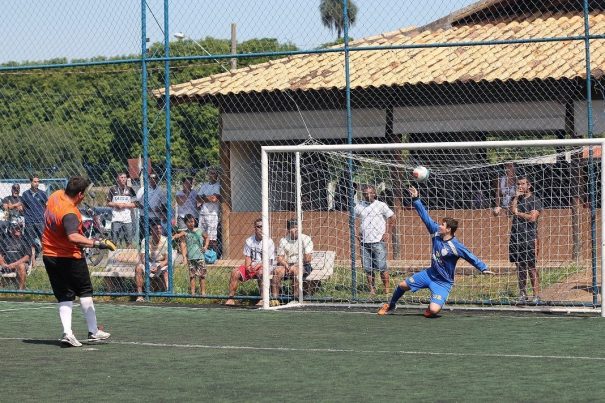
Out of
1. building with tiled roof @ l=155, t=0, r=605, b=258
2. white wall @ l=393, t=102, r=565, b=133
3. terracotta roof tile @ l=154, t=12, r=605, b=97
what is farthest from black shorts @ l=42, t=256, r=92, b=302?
terracotta roof tile @ l=154, t=12, r=605, b=97

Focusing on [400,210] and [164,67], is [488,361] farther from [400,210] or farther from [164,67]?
[164,67]

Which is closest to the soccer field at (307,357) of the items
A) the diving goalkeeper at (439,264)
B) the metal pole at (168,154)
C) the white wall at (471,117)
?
the diving goalkeeper at (439,264)

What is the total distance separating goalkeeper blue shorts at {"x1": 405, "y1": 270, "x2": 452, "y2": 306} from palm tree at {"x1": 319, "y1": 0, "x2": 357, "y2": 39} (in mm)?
3350

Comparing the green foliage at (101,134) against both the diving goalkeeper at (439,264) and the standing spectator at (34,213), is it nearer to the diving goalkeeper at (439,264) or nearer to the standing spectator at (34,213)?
the standing spectator at (34,213)

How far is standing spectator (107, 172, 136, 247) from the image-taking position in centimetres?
1897

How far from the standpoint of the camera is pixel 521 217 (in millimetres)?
15617

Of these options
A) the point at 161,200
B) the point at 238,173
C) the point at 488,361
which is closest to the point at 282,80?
the point at 238,173

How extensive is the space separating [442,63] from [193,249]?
18.9ft

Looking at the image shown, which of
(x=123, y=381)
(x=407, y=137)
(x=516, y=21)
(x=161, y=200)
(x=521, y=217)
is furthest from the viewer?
(x=516, y=21)

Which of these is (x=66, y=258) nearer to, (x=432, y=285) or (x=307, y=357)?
(x=307, y=357)

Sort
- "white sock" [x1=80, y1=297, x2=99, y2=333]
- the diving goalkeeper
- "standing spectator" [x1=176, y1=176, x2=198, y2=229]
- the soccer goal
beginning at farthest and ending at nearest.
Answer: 1. "standing spectator" [x1=176, y1=176, x2=198, y2=229]
2. the soccer goal
3. the diving goalkeeper
4. "white sock" [x1=80, y1=297, x2=99, y2=333]

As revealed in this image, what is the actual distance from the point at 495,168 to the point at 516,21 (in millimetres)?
7898

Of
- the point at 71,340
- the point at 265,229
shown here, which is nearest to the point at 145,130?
the point at 265,229

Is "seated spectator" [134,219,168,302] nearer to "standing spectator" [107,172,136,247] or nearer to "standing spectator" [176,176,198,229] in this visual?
"standing spectator" [176,176,198,229]
